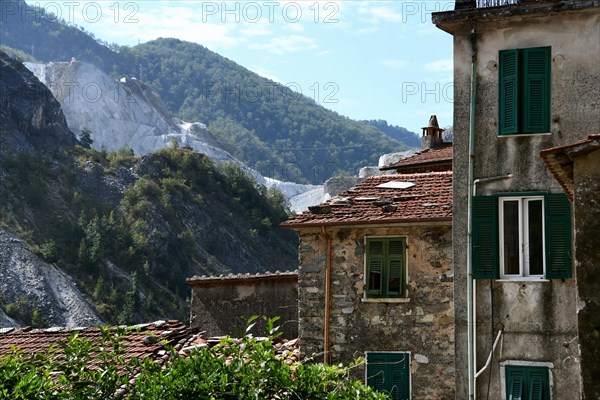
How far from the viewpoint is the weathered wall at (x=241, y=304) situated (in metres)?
23.6

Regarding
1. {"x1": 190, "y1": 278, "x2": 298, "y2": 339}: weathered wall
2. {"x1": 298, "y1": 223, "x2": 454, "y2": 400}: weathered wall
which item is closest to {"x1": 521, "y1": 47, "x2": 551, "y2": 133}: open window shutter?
{"x1": 298, "y1": 223, "x2": 454, "y2": 400}: weathered wall

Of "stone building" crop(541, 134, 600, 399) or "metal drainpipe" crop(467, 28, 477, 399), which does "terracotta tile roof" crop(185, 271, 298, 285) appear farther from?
"stone building" crop(541, 134, 600, 399)

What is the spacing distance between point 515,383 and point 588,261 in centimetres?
737

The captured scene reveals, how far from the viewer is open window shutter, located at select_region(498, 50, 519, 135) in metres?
17.7

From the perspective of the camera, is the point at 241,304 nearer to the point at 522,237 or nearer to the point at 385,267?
the point at 385,267

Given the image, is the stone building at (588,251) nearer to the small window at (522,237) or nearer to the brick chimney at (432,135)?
the small window at (522,237)

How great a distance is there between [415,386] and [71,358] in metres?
7.71

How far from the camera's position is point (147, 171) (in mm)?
102562

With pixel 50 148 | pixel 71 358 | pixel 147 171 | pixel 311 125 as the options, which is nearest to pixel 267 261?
pixel 147 171

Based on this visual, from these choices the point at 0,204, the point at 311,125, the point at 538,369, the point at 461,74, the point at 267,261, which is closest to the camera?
the point at 538,369

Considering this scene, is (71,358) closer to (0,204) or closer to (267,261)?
(0,204)

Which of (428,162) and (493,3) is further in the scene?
(428,162)

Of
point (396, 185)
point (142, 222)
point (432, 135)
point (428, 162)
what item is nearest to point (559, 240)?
point (396, 185)

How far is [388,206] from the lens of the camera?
19.5 metres
